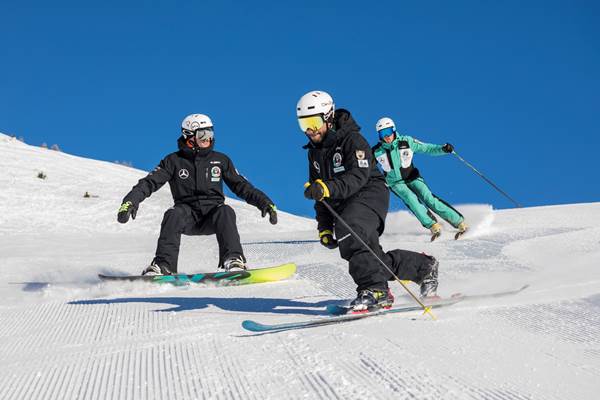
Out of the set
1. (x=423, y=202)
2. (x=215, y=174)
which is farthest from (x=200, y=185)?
(x=423, y=202)

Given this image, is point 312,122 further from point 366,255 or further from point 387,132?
point 387,132

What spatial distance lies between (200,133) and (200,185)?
0.58 meters

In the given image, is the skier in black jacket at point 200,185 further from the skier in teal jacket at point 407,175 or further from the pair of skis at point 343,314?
the skier in teal jacket at point 407,175

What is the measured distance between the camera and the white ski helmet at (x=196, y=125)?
710 cm

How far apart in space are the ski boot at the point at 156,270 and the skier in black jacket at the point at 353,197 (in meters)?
2.12

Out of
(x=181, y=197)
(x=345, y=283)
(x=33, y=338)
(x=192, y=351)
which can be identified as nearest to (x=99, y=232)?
(x=181, y=197)

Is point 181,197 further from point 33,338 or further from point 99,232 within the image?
point 99,232

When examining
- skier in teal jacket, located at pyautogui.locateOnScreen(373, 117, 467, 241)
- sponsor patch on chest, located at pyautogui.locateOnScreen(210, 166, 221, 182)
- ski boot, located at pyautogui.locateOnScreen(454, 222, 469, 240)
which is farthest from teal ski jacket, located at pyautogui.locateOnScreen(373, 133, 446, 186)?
sponsor patch on chest, located at pyautogui.locateOnScreen(210, 166, 221, 182)

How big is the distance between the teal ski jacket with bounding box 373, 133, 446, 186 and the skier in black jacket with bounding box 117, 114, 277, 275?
12.7 feet

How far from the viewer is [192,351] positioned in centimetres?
324

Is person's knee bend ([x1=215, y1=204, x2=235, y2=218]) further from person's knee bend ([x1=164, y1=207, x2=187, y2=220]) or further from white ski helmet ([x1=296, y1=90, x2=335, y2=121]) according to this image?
white ski helmet ([x1=296, y1=90, x2=335, y2=121])

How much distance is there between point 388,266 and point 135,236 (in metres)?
8.82

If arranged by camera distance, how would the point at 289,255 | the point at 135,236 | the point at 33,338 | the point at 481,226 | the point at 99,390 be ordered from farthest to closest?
the point at 135,236 < the point at 481,226 < the point at 289,255 < the point at 33,338 < the point at 99,390

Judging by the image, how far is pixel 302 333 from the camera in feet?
11.6
